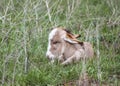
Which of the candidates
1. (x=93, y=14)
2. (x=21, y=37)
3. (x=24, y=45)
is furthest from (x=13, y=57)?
(x=93, y=14)

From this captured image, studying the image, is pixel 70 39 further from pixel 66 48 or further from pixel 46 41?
pixel 46 41

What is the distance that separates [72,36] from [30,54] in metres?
0.62

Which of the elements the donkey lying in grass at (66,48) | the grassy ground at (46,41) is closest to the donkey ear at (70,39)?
the donkey lying in grass at (66,48)

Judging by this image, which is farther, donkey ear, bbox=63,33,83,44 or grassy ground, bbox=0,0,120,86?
donkey ear, bbox=63,33,83,44

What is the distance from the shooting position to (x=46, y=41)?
22.5 feet

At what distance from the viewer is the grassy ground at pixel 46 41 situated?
5.60 m

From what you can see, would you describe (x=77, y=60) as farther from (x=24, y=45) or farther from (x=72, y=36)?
(x=24, y=45)

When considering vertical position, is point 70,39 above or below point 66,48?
above

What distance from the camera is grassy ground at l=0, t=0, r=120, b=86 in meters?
5.60

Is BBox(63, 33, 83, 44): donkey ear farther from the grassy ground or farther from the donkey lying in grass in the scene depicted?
the grassy ground

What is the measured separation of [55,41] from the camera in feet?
20.6

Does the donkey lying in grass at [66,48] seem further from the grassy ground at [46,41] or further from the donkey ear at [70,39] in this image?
the grassy ground at [46,41]

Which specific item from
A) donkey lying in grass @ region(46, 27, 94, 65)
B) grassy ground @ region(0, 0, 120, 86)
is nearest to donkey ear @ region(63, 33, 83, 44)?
donkey lying in grass @ region(46, 27, 94, 65)

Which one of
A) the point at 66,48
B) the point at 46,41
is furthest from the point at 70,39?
the point at 46,41
